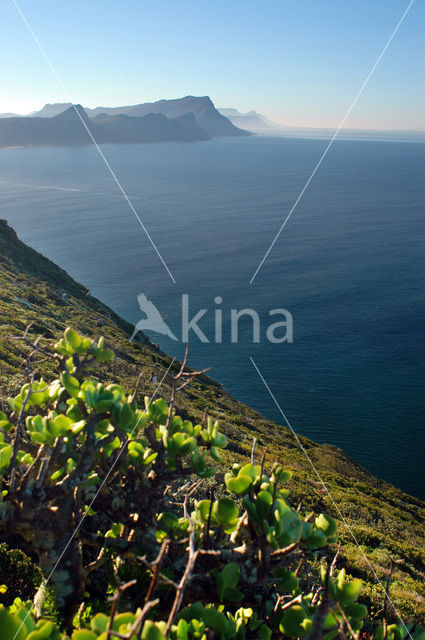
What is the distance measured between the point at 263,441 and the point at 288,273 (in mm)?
56029

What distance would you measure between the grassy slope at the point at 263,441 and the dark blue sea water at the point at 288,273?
11.1m

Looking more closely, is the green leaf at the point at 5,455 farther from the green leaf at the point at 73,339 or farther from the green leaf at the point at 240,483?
the green leaf at the point at 240,483

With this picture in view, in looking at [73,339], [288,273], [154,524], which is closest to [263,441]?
[154,524]

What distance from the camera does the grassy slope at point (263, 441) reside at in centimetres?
812

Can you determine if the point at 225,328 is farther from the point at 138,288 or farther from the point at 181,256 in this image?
the point at 181,256

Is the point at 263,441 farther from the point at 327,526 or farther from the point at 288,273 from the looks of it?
the point at 288,273

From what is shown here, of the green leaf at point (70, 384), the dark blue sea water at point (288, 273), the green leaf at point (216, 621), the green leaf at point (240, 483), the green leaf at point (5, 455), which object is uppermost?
the dark blue sea water at point (288, 273)

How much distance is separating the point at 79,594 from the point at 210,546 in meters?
0.99

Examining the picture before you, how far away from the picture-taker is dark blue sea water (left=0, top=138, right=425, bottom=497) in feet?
129

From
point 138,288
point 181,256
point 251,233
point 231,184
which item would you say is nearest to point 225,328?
point 138,288

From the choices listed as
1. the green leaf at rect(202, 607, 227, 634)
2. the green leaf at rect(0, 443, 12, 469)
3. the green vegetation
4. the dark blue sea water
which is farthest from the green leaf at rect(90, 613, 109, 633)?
the dark blue sea water

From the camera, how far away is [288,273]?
73.4 meters

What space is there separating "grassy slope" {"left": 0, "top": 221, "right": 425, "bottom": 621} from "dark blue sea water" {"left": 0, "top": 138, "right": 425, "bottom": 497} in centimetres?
1107

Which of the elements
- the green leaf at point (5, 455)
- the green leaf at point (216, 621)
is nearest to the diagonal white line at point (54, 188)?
the green leaf at point (5, 455)
